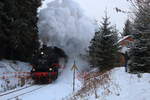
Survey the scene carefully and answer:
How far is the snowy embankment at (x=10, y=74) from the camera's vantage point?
19862 millimetres

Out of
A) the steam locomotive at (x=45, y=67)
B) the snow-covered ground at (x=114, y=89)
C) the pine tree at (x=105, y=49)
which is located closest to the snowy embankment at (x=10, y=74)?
the steam locomotive at (x=45, y=67)

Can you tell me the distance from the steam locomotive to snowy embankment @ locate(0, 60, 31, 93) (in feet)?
4.23

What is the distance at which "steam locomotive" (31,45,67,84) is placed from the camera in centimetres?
2106

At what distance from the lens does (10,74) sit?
78.9ft

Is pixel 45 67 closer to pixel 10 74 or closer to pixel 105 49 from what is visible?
pixel 10 74

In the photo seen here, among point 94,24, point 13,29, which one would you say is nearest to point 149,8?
point 13,29

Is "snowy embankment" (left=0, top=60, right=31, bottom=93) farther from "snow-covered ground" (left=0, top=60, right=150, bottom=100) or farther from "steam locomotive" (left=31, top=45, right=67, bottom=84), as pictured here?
"snow-covered ground" (left=0, top=60, right=150, bottom=100)

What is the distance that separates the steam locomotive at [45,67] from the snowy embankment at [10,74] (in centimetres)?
129

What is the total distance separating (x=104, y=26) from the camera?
2397cm

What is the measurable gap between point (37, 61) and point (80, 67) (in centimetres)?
690

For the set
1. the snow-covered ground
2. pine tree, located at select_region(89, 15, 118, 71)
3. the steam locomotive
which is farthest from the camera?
pine tree, located at select_region(89, 15, 118, 71)

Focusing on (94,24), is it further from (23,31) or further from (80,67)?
(23,31)

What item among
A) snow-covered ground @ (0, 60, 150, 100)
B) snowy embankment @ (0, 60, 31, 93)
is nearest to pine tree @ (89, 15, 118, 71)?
snow-covered ground @ (0, 60, 150, 100)

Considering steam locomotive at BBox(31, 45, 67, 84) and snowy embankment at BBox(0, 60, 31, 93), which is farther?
steam locomotive at BBox(31, 45, 67, 84)
